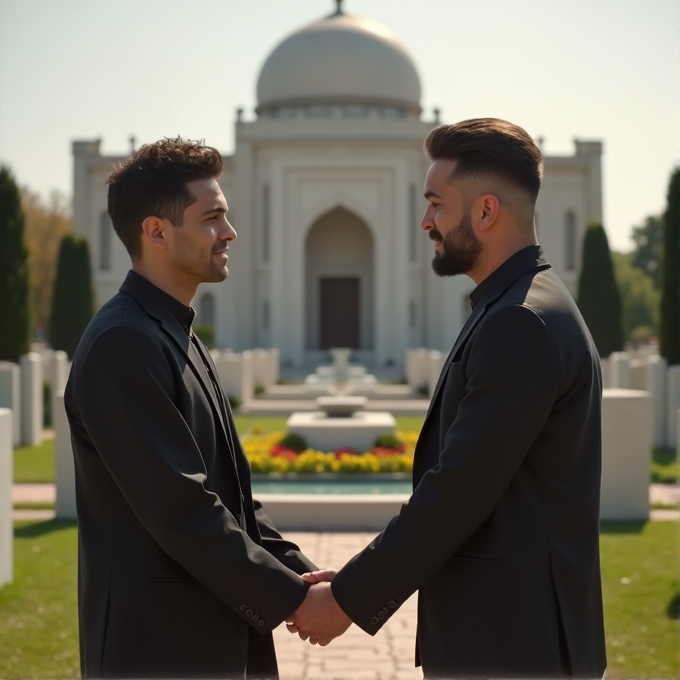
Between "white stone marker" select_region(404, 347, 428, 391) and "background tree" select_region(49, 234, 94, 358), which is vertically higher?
"background tree" select_region(49, 234, 94, 358)

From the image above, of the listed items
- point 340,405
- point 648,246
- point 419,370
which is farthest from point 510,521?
point 648,246

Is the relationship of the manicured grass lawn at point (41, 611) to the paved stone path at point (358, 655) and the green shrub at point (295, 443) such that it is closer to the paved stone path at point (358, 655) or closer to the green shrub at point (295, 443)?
the paved stone path at point (358, 655)

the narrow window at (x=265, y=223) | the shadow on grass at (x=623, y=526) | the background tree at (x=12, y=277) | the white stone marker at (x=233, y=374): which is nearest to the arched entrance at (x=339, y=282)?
the narrow window at (x=265, y=223)

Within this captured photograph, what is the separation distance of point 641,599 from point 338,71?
81.0ft

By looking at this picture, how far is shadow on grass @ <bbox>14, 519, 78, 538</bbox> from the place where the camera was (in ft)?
26.0

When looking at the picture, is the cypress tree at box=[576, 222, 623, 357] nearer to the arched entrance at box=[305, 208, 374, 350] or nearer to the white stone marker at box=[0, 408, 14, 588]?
the arched entrance at box=[305, 208, 374, 350]

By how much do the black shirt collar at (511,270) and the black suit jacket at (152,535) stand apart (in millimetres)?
847

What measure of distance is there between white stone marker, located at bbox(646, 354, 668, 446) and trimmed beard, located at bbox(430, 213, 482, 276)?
39.7ft

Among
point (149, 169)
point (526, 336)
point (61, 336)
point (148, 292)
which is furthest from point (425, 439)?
point (61, 336)

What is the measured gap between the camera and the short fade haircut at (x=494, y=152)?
256 centimetres

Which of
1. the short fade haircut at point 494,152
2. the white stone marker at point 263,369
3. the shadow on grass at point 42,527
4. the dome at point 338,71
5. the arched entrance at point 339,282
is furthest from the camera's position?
the arched entrance at point 339,282

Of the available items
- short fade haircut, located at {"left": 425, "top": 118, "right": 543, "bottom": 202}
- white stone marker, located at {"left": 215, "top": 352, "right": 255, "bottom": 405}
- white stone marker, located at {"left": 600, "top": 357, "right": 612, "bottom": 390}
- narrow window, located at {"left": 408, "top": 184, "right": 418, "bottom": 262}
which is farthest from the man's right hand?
narrow window, located at {"left": 408, "top": 184, "right": 418, "bottom": 262}

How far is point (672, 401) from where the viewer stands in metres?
13.8

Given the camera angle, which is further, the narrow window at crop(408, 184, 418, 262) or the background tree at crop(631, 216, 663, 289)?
the background tree at crop(631, 216, 663, 289)
